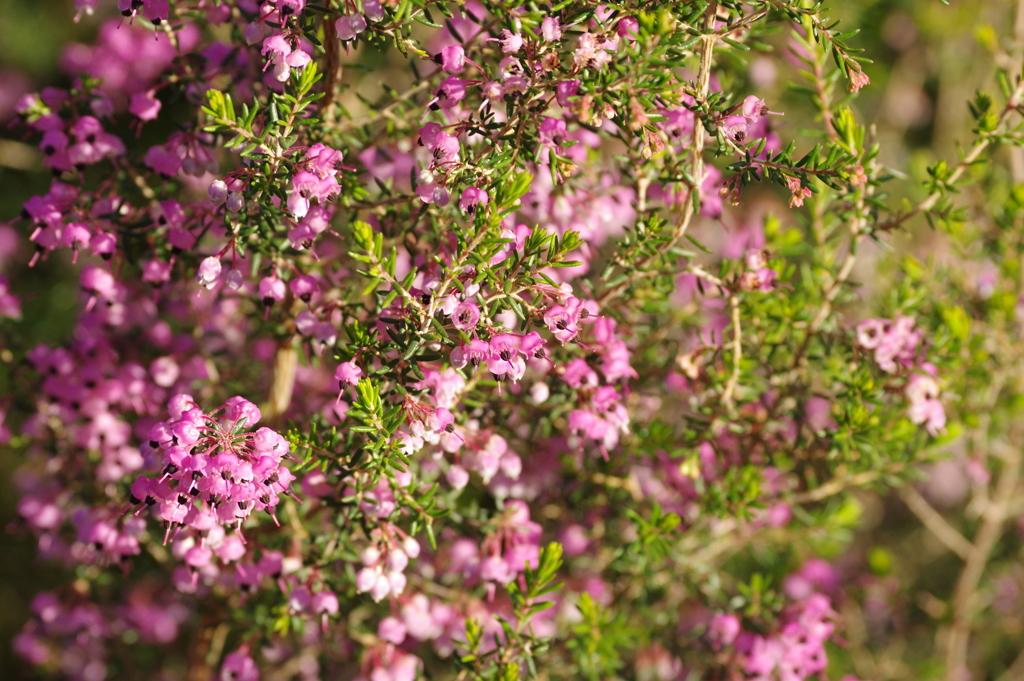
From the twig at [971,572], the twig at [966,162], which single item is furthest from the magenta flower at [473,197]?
the twig at [971,572]

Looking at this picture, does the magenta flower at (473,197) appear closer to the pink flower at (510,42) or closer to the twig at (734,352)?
the pink flower at (510,42)

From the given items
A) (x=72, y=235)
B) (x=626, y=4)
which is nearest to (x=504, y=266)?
(x=626, y=4)

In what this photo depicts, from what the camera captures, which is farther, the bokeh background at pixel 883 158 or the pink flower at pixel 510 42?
the bokeh background at pixel 883 158

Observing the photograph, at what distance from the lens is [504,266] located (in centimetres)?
170

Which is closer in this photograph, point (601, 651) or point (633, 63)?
point (633, 63)

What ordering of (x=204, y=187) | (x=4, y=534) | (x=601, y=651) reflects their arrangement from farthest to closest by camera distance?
(x=4, y=534), (x=204, y=187), (x=601, y=651)

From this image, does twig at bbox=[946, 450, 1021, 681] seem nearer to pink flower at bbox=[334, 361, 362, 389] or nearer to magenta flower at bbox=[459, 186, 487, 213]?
magenta flower at bbox=[459, 186, 487, 213]

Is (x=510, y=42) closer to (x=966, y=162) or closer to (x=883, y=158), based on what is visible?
(x=966, y=162)

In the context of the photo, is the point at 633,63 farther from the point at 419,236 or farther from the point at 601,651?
the point at 601,651

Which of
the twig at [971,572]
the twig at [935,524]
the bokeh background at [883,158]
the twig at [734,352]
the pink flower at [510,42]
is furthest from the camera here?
the bokeh background at [883,158]

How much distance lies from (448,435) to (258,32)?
104cm

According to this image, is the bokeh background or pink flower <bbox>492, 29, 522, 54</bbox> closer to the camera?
pink flower <bbox>492, 29, 522, 54</bbox>

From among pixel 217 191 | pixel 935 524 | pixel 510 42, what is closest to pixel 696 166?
pixel 510 42

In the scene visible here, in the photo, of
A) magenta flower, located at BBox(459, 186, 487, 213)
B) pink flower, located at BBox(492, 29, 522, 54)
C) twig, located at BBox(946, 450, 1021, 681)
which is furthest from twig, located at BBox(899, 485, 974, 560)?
pink flower, located at BBox(492, 29, 522, 54)
